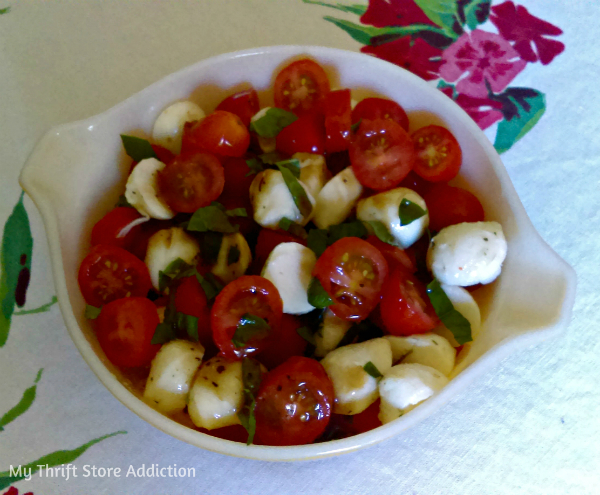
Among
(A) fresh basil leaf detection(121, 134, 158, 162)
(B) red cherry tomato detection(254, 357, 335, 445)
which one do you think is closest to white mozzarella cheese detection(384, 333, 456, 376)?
(B) red cherry tomato detection(254, 357, 335, 445)

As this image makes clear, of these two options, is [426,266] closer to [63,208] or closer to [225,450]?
[225,450]

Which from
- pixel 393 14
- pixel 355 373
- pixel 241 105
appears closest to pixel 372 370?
pixel 355 373

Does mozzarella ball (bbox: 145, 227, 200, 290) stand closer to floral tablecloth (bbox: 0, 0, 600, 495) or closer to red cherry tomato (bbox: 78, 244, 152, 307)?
red cherry tomato (bbox: 78, 244, 152, 307)

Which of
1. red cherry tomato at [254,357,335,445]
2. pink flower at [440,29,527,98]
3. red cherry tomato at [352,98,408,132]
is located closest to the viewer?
red cherry tomato at [254,357,335,445]

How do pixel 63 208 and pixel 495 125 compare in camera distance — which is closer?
pixel 63 208

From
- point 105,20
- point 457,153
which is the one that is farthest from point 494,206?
point 105,20

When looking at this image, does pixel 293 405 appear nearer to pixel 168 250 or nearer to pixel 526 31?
pixel 168 250
